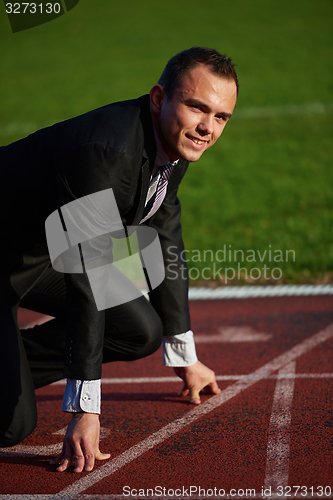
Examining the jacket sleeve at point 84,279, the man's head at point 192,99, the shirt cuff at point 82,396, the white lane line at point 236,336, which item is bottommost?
the white lane line at point 236,336

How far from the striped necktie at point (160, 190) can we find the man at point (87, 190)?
0.01 meters

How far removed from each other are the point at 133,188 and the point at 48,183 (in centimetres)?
41

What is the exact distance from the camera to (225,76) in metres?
2.57

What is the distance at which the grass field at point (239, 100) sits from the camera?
7422mm

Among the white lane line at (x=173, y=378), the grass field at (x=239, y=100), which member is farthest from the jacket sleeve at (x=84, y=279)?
the grass field at (x=239, y=100)

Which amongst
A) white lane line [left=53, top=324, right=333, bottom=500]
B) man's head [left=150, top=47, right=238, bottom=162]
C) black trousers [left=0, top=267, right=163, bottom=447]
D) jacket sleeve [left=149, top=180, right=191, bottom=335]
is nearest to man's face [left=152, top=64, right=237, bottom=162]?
man's head [left=150, top=47, right=238, bottom=162]

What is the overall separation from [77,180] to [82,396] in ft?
2.86

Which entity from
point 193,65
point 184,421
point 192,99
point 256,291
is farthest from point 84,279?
point 256,291

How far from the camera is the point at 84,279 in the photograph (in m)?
2.55

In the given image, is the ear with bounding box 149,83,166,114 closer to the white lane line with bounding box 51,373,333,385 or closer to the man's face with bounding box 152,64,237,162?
the man's face with bounding box 152,64,237,162

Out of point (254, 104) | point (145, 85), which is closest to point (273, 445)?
point (254, 104)

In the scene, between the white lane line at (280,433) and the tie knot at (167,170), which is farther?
the tie knot at (167,170)

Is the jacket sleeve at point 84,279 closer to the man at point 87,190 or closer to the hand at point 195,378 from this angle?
the man at point 87,190

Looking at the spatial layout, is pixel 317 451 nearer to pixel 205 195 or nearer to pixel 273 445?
pixel 273 445
